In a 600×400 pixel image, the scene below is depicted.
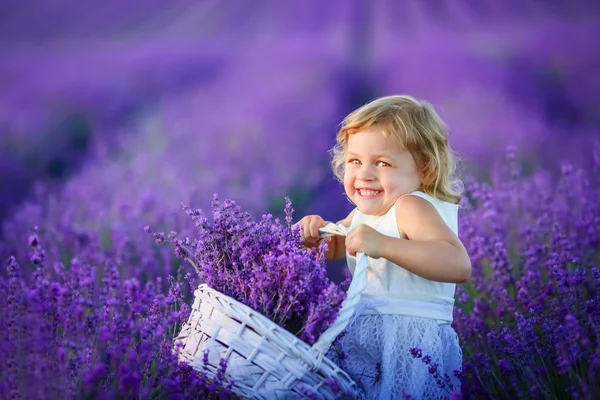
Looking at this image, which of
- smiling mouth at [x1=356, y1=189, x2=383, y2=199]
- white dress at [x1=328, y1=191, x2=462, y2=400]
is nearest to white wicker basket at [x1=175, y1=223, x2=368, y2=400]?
white dress at [x1=328, y1=191, x2=462, y2=400]

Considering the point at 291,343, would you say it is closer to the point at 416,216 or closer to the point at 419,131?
the point at 416,216

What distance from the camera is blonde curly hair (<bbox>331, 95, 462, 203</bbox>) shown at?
2076 millimetres

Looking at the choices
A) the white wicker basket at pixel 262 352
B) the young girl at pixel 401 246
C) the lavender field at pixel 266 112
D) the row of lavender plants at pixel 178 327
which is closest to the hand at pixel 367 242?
the young girl at pixel 401 246

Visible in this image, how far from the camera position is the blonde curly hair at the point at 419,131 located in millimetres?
2076

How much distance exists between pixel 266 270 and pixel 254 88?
3.97m

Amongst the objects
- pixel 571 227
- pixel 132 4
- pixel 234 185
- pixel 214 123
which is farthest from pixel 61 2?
pixel 571 227

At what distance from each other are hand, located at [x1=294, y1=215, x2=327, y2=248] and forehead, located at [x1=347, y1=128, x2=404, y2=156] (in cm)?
24

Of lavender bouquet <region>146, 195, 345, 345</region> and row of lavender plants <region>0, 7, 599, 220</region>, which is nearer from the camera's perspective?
lavender bouquet <region>146, 195, 345, 345</region>

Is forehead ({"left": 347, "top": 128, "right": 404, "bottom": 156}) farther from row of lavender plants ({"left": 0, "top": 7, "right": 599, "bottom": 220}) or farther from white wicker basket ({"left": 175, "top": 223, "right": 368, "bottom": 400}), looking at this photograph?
row of lavender plants ({"left": 0, "top": 7, "right": 599, "bottom": 220})

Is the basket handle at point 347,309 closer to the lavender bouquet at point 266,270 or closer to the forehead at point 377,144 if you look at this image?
the lavender bouquet at point 266,270

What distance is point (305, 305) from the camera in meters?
1.78

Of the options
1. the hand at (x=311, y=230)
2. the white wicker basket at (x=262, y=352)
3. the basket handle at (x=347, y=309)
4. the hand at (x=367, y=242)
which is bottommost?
the white wicker basket at (x=262, y=352)

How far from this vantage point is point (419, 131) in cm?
209

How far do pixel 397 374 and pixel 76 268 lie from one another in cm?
88
